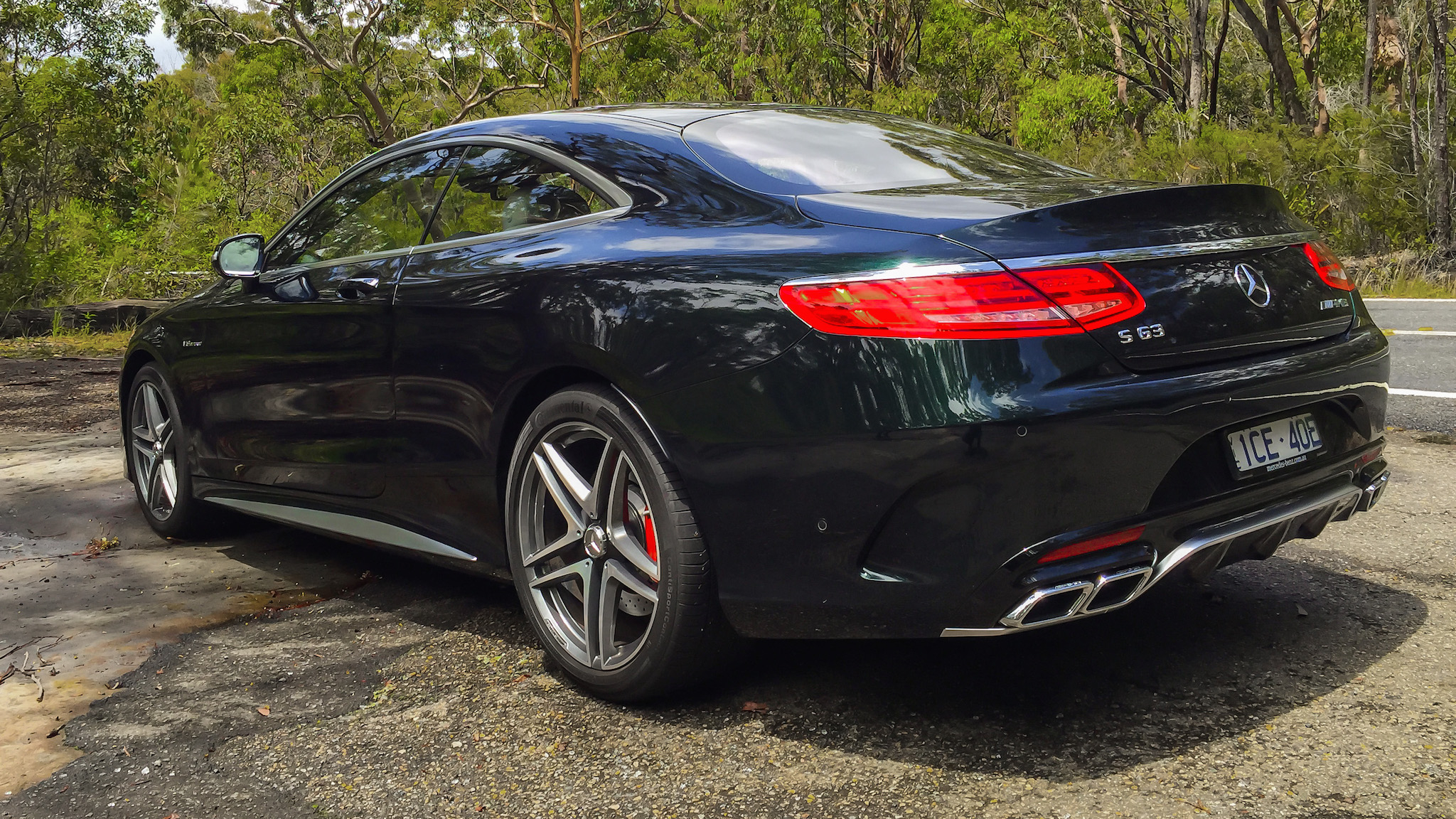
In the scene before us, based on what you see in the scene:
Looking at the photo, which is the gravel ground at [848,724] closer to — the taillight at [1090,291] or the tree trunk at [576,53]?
the taillight at [1090,291]

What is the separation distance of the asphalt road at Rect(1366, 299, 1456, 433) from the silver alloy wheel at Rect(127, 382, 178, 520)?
5.71 meters

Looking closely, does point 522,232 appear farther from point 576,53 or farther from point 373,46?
point 373,46

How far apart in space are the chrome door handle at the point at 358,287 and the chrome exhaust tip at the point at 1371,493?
106 inches

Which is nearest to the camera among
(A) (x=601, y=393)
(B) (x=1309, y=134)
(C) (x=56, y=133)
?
(A) (x=601, y=393)

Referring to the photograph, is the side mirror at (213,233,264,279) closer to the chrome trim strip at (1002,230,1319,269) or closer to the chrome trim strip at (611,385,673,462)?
the chrome trim strip at (611,385,673,462)

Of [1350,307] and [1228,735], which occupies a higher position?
[1350,307]

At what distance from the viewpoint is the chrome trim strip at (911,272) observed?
2.30 metres

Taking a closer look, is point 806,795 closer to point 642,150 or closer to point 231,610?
point 642,150

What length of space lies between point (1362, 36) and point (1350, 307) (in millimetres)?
33595

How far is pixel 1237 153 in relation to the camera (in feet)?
61.3

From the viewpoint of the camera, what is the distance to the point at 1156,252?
2.44 m

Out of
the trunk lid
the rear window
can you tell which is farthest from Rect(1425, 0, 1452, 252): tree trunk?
the trunk lid

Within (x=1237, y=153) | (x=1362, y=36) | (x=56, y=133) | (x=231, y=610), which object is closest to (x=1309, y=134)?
(x=1237, y=153)

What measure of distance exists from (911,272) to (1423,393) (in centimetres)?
579
